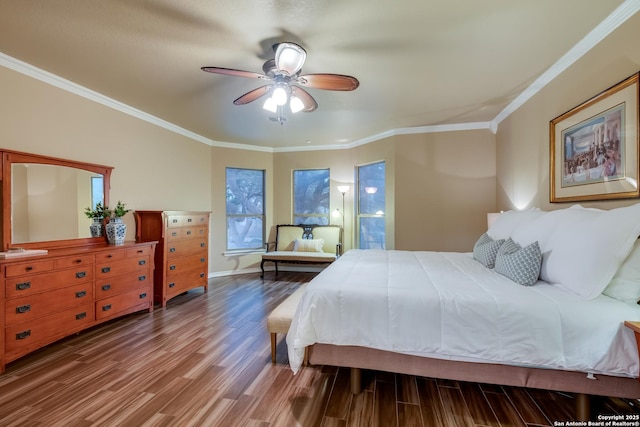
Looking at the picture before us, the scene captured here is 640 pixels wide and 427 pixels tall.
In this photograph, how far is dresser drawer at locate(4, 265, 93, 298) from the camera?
2104mm

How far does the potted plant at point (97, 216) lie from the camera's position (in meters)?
3.10

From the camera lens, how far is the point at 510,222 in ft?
8.82

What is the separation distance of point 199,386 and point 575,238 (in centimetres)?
271

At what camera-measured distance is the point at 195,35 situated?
2.09 m

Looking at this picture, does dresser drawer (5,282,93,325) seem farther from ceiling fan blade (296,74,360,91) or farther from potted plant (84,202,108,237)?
ceiling fan blade (296,74,360,91)

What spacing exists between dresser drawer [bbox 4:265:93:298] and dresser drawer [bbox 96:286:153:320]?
0.34 metres

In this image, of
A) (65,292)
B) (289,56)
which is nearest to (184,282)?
(65,292)

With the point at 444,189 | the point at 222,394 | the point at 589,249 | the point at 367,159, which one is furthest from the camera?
the point at 367,159

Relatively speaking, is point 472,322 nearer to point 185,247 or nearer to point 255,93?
point 255,93

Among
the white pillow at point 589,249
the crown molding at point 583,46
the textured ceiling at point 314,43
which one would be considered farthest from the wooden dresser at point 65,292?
the crown molding at point 583,46

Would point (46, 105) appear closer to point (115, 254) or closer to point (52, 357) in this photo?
point (115, 254)

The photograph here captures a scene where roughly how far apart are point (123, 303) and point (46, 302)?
0.76 metres

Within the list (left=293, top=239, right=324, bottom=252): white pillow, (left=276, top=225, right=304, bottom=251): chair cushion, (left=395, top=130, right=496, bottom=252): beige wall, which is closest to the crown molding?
(left=395, top=130, right=496, bottom=252): beige wall

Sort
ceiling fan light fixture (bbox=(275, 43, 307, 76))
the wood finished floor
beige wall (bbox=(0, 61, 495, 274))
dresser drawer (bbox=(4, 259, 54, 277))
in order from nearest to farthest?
the wood finished floor, ceiling fan light fixture (bbox=(275, 43, 307, 76)), dresser drawer (bbox=(4, 259, 54, 277)), beige wall (bbox=(0, 61, 495, 274))
